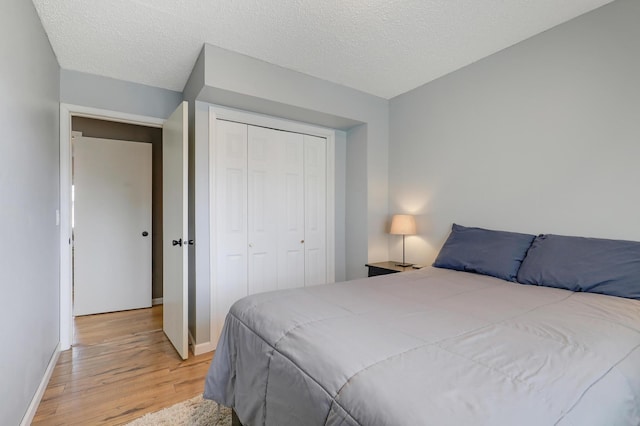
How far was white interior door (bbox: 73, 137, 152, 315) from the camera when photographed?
11.4ft

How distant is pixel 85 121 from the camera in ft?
11.9

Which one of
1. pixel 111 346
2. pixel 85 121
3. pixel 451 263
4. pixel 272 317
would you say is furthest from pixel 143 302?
pixel 451 263

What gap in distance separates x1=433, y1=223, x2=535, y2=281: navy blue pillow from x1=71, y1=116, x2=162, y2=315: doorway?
3.48 metres

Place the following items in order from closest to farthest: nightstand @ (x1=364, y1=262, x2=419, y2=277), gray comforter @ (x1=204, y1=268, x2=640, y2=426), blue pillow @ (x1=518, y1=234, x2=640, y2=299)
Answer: gray comforter @ (x1=204, y1=268, x2=640, y2=426)
blue pillow @ (x1=518, y1=234, x2=640, y2=299)
nightstand @ (x1=364, y1=262, x2=419, y2=277)

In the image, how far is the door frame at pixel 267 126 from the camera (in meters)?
2.66

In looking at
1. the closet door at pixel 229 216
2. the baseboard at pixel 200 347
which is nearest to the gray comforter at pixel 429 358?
the baseboard at pixel 200 347

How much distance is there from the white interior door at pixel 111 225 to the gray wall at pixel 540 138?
3.29m

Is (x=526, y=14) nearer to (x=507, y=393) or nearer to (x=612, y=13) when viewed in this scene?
(x=612, y=13)

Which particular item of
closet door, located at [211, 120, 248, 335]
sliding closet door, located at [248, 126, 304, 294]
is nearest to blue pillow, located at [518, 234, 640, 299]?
sliding closet door, located at [248, 126, 304, 294]

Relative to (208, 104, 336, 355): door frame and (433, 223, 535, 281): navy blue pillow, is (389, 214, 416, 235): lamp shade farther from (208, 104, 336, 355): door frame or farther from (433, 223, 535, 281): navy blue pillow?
(208, 104, 336, 355): door frame

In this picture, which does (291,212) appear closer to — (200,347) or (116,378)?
(200,347)

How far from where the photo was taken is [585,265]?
1.77 metres

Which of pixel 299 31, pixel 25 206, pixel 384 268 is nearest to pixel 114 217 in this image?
pixel 25 206

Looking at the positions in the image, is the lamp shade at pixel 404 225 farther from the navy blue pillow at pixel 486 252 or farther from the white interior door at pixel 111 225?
the white interior door at pixel 111 225
